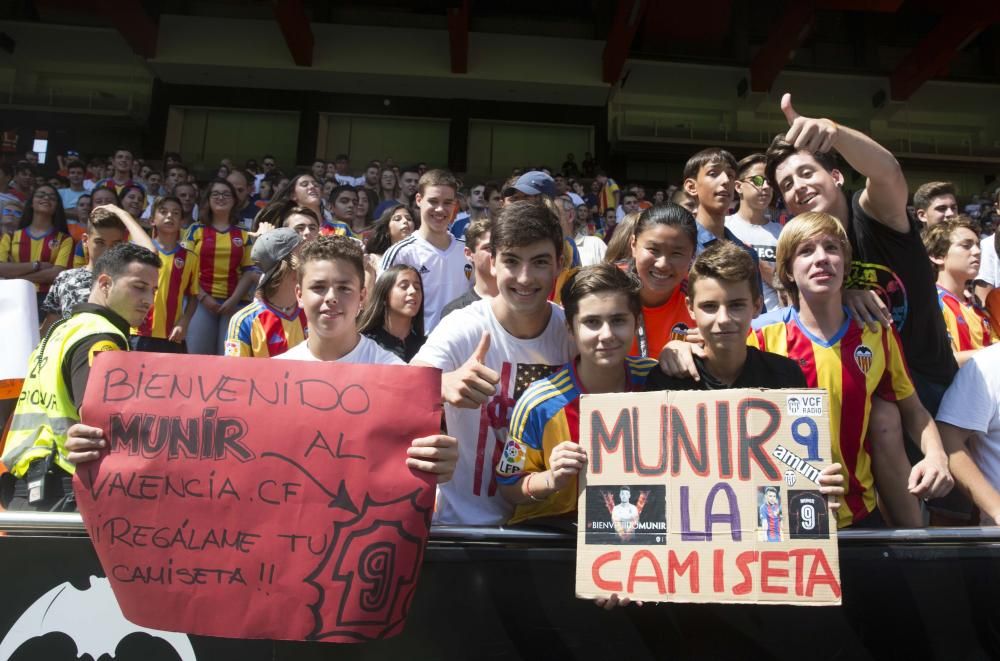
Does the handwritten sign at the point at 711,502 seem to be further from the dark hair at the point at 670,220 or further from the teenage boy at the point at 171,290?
the teenage boy at the point at 171,290

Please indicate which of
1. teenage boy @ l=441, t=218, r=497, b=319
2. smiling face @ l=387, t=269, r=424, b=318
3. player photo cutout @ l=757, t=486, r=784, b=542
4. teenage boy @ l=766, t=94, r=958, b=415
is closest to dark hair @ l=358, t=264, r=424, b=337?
smiling face @ l=387, t=269, r=424, b=318

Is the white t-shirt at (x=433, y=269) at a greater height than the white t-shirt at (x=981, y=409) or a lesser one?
greater

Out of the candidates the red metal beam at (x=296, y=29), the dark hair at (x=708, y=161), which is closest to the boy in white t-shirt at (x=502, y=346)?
the dark hair at (x=708, y=161)

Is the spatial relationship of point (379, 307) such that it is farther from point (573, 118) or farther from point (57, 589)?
point (573, 118)

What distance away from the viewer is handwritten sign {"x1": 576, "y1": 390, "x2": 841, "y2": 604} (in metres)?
1.81

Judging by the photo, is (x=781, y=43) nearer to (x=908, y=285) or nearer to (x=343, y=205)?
(x=343, y=205)

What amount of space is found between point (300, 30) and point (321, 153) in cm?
371

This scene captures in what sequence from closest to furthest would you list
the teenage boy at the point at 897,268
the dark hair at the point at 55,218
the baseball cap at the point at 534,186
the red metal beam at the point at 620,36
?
the teenage boy at the point at 897,268 < the baseball cap at the point at 534,186 < the dark hair at the point at 55,218 < the red metal beam at the point at 620,36

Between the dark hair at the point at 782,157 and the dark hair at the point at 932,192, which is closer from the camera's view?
the dark hair at the point at 782,157

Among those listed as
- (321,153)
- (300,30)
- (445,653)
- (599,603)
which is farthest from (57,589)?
(321,153)

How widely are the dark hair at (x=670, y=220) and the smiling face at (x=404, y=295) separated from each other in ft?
4.76

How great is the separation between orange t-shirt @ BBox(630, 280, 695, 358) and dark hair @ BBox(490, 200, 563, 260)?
0.66 meters

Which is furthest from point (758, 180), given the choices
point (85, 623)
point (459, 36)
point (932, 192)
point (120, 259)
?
point (459, 36)

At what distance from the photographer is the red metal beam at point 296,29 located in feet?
58.5
